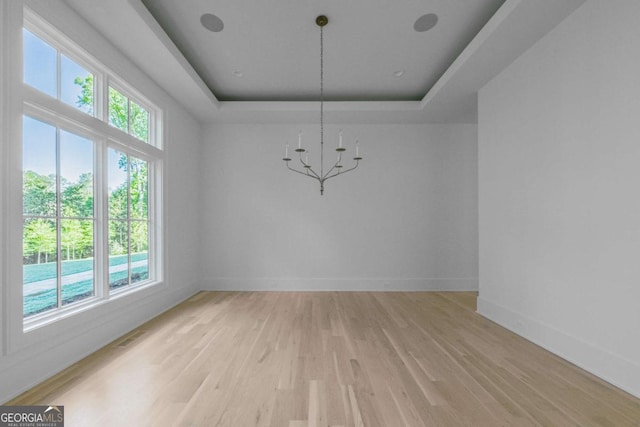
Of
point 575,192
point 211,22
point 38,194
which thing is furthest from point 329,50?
point 38,194

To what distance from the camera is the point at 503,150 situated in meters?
3.45

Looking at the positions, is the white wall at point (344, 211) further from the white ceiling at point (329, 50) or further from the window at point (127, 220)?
the window at point (127, 220)

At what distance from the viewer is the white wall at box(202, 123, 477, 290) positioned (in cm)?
521

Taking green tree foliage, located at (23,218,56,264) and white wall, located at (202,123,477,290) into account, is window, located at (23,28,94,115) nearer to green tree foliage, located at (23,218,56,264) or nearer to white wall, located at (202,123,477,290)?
green tree foliage, located at (23,218,56,264)

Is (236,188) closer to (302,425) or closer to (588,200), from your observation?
(302,425)

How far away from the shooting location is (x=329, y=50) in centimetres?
350

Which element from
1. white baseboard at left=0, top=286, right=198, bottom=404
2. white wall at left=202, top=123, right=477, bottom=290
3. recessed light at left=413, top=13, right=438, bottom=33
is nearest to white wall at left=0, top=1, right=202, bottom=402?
white baseboard at left=0, top=286, right=198, bottom=404

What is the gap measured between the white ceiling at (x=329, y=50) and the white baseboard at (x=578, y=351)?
2.73 m

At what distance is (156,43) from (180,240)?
2.67 m

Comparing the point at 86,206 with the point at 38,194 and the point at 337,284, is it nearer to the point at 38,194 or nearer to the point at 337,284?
the point at 38,194

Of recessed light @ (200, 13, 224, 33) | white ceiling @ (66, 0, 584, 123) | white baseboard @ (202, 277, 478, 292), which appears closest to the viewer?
white ceiling @ (66, 0, 584, 123)

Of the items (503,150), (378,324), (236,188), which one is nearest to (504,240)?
(503,150)

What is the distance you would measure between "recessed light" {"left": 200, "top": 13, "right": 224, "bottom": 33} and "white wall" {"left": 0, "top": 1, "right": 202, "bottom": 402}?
95 centimetres

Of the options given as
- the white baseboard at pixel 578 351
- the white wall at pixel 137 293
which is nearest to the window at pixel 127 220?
the white wall at pixel 137 293
